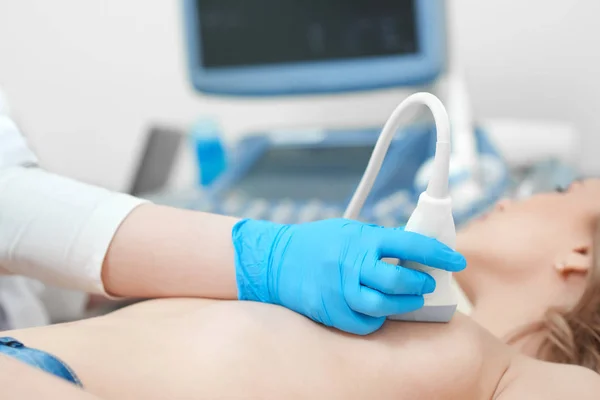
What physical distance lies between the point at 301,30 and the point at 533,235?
701 mm

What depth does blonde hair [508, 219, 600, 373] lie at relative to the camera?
0.72 metres

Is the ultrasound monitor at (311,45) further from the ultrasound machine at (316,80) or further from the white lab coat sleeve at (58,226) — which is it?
the white lab coat sleeve at (58,226)

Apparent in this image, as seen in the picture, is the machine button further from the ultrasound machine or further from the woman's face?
the woman's face

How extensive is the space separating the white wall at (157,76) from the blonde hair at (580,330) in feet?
2.77

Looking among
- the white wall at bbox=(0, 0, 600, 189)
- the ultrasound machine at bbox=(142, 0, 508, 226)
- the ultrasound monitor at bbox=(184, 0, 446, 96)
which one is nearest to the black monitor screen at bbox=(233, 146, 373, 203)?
the ultrasound machine at bbox=(142, 0, 508, 226)

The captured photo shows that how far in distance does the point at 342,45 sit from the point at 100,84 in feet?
3.05

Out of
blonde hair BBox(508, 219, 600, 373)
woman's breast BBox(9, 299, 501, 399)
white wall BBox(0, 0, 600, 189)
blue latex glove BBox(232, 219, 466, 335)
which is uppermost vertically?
white wall BBox(0, 0, 600, 189)

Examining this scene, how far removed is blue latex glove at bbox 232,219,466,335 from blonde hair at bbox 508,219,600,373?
248 millimetres

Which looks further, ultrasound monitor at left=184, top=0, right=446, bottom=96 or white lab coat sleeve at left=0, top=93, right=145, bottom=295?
ultrasound monitor at left=184, top=0, right=446, bottom=96

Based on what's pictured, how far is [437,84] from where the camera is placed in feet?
4.69

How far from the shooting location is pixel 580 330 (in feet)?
2.39

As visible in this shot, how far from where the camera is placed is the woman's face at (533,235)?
0.83m

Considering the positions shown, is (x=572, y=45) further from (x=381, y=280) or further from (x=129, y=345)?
(x=129, y=345)

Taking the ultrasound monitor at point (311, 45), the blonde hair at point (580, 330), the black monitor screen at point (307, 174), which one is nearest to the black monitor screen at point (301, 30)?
the ultrasound monitor at point (311, 45)
